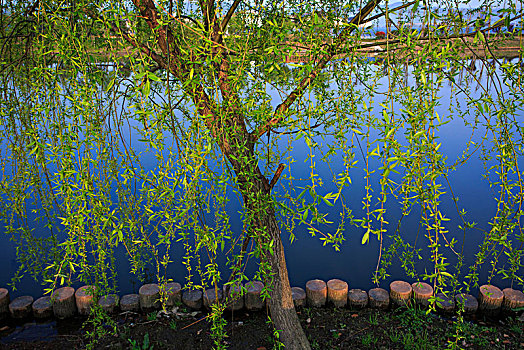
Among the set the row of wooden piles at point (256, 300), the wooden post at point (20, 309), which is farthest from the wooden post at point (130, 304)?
the wooden post at point (20, 309)

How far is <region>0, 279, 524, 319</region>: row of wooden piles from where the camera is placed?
2934 mm

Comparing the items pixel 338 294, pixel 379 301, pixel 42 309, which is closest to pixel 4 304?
pixel 42 309

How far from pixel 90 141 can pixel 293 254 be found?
316cm

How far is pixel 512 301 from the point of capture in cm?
290

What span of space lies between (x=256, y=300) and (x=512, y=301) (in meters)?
1.73

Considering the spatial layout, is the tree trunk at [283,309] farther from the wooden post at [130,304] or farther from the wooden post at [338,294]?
the wooden post at [130,304]

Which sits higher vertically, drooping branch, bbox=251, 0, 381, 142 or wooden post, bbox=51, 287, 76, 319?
drooping branch, bbox=251, 0, 381, 142

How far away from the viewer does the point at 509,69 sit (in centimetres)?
141

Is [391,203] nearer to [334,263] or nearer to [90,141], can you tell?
[334,263]

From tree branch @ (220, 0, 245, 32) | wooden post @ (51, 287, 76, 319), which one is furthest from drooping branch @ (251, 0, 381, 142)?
wooden post @ (51, 287, 76, 319)

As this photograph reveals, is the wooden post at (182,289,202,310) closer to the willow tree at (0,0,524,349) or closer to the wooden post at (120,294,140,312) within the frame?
the wooden post at (120,294,140,312)

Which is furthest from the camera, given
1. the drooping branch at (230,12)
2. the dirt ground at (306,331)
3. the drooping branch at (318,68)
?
the dirt ground at (306,331)

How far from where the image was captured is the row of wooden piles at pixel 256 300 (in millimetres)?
2934

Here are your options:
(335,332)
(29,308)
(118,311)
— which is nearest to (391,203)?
(335,332)
